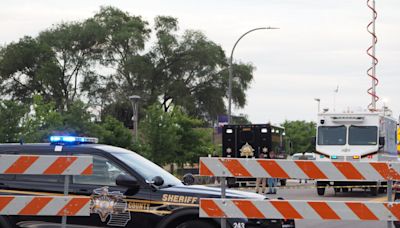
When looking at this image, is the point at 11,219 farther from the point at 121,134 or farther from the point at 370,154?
the point at 121,134

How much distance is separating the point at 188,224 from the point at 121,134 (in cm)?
2977

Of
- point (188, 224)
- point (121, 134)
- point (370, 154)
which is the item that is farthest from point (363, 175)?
Result: point (121, 134)

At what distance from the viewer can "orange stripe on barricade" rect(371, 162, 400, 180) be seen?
7.78m

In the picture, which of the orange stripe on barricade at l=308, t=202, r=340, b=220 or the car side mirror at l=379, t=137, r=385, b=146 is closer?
the orange stripe on barricade at l=308, t=202, r=340, b=220

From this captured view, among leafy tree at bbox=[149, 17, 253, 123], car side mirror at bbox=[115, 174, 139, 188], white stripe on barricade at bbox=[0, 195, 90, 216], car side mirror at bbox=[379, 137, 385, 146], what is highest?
leafy tree at bbox=[149, 17, 253, 123]

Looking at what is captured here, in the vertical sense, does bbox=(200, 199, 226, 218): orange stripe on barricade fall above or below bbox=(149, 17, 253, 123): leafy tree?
below

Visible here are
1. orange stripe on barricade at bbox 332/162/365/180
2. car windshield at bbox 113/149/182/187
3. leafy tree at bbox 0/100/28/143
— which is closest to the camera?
orange stripe on barricade at bbox 332/162/365/180

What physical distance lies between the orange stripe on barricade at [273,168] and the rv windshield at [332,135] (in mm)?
20502

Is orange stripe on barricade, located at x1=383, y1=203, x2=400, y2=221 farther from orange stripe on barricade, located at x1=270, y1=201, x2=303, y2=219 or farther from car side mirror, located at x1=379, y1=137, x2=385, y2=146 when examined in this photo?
car side mirror, located at x1=379, y1=137, x2=385, y2=146

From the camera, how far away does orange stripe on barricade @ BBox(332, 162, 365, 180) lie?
25.8 ft

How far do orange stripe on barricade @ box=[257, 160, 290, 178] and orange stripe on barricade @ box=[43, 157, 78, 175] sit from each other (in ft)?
6.73

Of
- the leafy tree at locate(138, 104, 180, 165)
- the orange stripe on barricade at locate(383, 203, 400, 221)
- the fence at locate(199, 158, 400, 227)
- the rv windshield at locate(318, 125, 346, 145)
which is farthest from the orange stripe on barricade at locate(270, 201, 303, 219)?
the leafy tree at locate(138, 104, 180, 165)

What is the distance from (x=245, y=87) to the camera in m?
67.3

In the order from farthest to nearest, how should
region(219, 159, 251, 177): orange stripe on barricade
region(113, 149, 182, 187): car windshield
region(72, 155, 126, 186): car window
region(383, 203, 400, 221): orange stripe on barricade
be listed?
region(113, 149, 182, 187): car windshield, region(72, 155, 126, 186): car window, region(219, 159, 251, 177): orange stripe on barricade, region(383, 203, 400, 221): orange stripe on barricade
